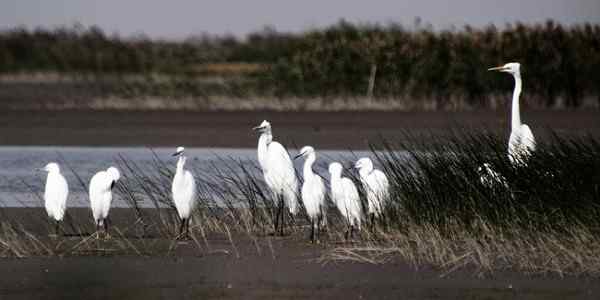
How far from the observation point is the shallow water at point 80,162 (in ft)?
47.5

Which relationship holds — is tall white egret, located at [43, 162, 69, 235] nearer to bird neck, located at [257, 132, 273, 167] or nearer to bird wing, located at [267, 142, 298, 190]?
bird wing, located at [267, 142, 298, 190]

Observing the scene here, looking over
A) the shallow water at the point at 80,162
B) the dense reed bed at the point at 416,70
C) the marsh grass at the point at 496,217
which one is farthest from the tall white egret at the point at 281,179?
the dense reed bed at the point at 416,70

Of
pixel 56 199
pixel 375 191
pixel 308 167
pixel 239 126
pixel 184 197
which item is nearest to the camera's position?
pixel 184 197

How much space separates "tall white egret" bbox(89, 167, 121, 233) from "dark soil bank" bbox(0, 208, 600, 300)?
0.82m

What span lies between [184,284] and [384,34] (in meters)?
21.5

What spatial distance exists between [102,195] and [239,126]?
521 inches

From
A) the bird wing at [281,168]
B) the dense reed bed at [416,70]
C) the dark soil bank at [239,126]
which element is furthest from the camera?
the dense reed bed at [416,70]

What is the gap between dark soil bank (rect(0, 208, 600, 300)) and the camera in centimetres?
888

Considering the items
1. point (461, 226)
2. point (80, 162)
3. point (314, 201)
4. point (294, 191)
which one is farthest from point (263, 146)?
point (80, 162)

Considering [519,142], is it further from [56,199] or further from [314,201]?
[56,199]

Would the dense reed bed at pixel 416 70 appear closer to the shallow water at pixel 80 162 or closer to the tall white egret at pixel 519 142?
the shallow water at pixel 80 162

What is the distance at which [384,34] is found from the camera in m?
30.3

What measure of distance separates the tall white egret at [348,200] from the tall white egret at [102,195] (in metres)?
1.74

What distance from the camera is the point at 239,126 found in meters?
24.2
